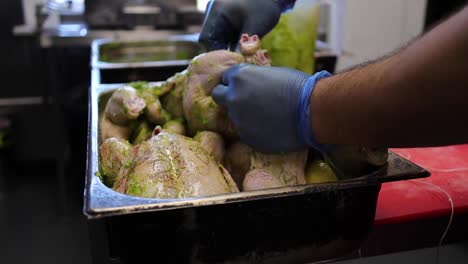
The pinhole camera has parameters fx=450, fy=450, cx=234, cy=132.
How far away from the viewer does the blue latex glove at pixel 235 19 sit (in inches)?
52.6

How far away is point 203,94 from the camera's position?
3.80ft

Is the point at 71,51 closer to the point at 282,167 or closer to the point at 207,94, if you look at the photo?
the point at 207,94

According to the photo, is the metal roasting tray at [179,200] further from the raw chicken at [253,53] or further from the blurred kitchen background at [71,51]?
the blurred kitchen background at [71,51]

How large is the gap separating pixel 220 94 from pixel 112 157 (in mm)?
292

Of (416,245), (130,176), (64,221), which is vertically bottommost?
(64,221)

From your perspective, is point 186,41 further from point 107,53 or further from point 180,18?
point 180,18

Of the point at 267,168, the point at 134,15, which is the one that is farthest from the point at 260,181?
the point at 134,15

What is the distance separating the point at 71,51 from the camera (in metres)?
3.07

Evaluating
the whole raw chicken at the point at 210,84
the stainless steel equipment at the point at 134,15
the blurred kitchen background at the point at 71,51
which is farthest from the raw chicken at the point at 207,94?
the stainless steel equipment at the point at 134,15

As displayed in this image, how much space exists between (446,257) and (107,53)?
1940 mm

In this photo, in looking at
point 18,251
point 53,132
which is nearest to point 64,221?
point 18,251

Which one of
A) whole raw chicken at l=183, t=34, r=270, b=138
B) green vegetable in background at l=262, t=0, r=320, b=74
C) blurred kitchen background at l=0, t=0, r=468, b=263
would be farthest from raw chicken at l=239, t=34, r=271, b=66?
blurred kitchen background at l=0, t=0, r=468, b=263

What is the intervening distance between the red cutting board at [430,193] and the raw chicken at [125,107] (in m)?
0.66

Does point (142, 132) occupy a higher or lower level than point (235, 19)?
lower
